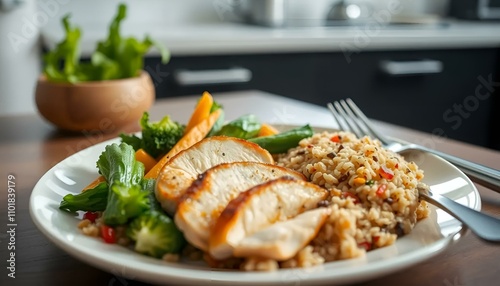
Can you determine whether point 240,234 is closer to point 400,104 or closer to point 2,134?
point 2,134

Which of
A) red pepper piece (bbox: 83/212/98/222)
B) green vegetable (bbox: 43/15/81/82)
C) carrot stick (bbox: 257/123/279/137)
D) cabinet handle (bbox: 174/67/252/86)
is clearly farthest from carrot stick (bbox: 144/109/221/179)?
cabinet handle (bbox: 174/67/252/86)

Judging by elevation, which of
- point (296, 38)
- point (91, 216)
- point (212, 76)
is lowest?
point (212, 76)

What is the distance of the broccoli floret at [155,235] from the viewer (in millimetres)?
887

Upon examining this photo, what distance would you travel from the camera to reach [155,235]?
35.0 inches

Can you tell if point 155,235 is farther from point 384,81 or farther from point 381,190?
point 384,81

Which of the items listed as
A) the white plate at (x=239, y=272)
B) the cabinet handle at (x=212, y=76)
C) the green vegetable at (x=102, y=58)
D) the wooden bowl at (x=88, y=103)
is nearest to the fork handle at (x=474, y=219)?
the white plate at (x=239, y=272)

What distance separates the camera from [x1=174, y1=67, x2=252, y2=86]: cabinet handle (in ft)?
9.78

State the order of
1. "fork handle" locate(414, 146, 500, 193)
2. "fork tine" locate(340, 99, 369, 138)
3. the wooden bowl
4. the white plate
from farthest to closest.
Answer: the wooden bowl, "fork tine" locate(340, 99, 369, 138), "fork handle" locate(414, 146, 500, 193), the white plate

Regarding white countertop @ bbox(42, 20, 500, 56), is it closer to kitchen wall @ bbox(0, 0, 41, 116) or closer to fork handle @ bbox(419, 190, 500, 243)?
kitchen wall @ bbox(0, 0, 41, 116)

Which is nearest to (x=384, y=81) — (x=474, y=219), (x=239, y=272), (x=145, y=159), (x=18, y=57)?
(x=18, y=57)

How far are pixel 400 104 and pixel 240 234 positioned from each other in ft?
9.13

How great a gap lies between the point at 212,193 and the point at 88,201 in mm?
246

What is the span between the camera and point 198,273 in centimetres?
77

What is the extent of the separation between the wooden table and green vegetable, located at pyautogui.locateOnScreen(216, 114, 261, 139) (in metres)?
0.44
